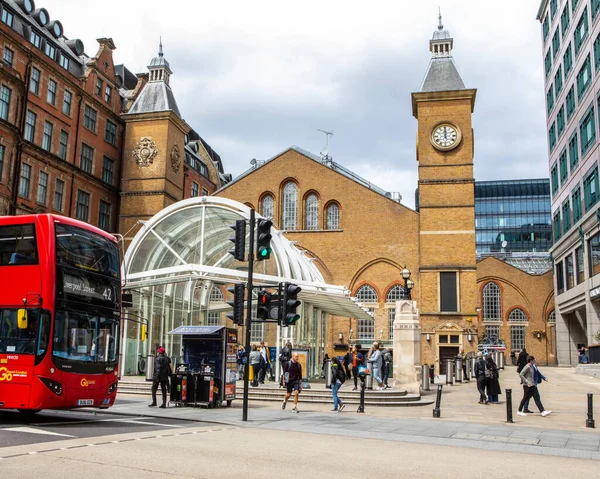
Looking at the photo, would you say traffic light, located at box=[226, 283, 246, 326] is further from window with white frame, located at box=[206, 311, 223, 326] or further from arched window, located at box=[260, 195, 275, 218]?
arched window, located at box=[260, 195, 275, 218]

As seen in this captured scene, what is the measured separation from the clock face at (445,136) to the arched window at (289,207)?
9.69 m

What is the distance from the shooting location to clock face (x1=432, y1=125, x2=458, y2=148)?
3928cm

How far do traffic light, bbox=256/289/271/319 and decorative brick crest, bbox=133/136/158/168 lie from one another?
28345mm

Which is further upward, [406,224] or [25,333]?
[406,224]

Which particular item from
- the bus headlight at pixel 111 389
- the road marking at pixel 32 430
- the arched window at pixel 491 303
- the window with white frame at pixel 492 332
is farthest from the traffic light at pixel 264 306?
the arched window at pixel 491 303

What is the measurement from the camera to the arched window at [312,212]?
4194 centimetres

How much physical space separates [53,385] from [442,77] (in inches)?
1359

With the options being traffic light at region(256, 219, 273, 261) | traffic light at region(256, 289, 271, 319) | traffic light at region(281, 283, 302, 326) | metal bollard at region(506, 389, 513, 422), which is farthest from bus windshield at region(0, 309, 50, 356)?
metal bollard at region(506, 389, 513, 422)

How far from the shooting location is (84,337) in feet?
42.8

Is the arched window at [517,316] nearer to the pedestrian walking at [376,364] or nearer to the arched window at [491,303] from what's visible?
the arched window at [491,303]

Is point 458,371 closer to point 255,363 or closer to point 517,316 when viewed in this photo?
point 255,363

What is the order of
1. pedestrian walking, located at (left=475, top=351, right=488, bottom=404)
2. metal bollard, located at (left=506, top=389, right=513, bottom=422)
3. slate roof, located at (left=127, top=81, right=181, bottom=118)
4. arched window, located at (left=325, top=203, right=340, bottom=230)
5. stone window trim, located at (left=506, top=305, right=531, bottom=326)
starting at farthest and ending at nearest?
stone window trim, located at (left=506, top=305, right=531, bottom=326) → slate roof, located at (left=127, top=81, right=181, bottom=118) → arched window, located at (left=325, top=203, right=340, bottom=230) → pedestrian walking, located at (left=475, top=351, right=488, bottom=404) → metal bollard, located at (left=506, top=389, right=513, bottom=422)

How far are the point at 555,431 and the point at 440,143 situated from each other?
27812mm

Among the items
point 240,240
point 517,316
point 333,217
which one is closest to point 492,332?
point 517,316
